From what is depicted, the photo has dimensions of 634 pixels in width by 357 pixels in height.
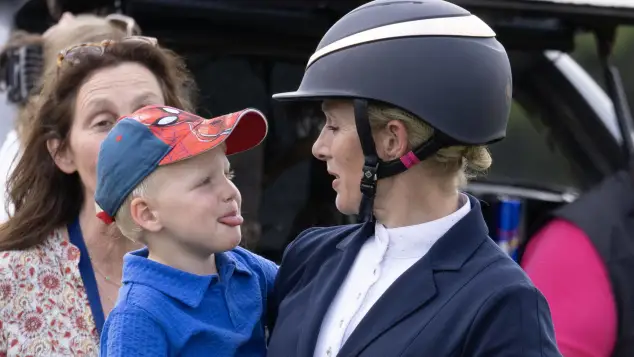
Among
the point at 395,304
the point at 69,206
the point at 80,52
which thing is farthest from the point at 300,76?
the point at 395,304

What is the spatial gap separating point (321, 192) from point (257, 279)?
2.15 metres

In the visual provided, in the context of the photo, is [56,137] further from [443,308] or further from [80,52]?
[443,308]

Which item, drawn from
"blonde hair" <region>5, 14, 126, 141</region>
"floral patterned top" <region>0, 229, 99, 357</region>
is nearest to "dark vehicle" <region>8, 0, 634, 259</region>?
"blonde hair" <region>5, 14, 126, 141</region>

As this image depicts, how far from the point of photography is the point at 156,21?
4.42 metres

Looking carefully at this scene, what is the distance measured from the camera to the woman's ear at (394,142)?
249 centimetres

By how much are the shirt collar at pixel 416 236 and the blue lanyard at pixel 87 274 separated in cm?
98

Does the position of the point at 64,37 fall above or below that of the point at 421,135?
below

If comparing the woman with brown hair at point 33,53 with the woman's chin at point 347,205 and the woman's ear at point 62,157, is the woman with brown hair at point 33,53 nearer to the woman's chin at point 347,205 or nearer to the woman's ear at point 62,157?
the woman's ear at point 62,157

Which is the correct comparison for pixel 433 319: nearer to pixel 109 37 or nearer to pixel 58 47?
pixel 109 37

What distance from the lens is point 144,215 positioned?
263 cm

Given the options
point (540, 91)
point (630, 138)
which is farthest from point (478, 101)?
point (540, 91)

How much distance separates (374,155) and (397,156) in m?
0.06

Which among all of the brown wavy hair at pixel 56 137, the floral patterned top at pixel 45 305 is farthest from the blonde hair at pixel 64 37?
the floral patterned top at pixel 45 305

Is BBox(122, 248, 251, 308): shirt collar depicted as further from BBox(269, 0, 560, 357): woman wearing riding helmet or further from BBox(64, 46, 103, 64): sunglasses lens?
BBox(64, 46, 103, 64): sunglasses lens
